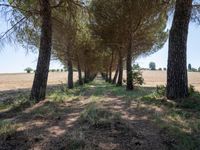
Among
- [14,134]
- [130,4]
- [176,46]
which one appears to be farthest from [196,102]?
[130,4]

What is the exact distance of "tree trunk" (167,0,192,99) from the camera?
11328 millimetres

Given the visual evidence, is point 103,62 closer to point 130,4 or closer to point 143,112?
point 130,4

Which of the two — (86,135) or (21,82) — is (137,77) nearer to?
(86,135)

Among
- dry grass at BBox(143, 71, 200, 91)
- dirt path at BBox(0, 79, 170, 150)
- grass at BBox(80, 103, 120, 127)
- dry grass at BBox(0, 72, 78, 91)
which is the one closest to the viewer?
dirt path at BBox(0, 79, 170, 150)

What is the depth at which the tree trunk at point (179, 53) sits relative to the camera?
11328 mm

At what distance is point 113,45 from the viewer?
27.0 metres

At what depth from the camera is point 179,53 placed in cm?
1145

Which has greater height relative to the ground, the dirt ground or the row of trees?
the row of trees

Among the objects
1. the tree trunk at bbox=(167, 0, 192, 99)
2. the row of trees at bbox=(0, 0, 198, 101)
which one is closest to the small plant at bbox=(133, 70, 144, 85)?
the row of trees at bbox=(0, 0, 198, 101)

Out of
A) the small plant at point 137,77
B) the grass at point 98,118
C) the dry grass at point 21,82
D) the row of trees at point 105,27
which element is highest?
the row of trees at point 105,27

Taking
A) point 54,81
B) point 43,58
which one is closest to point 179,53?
point 43,58

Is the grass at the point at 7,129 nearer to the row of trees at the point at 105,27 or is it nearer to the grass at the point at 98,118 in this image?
the grass at the point at 98,118

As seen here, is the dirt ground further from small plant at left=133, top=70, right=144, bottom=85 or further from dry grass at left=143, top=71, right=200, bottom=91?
small plant at left=133, top=70, right=144, bottom=85

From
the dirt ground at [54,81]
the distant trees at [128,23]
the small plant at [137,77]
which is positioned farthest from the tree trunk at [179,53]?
the dirt ground at [54,81]
